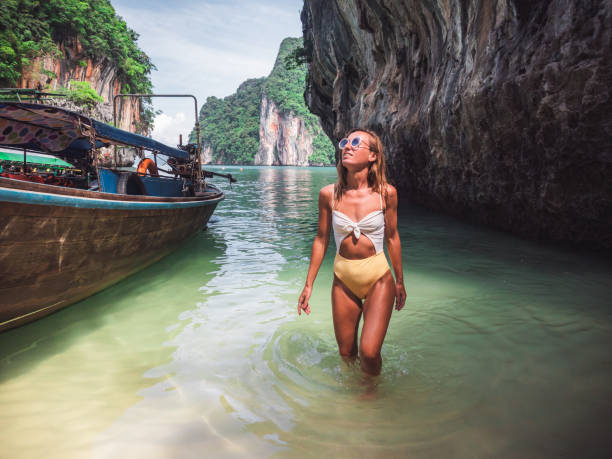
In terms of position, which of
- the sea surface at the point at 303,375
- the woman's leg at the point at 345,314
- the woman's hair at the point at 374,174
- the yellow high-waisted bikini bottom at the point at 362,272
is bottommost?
the sea surface at the point at 303,375

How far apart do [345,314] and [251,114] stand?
457 feet

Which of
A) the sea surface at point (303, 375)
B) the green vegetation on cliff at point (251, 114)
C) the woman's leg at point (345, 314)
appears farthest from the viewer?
the green vegetation on cliff at point (251, 114)

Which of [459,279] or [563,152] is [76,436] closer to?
[459,279]

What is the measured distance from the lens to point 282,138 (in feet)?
367

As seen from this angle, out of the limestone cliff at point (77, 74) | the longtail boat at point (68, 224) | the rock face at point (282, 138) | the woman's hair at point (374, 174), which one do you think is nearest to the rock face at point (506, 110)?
the woman's hair at point (374, 174)

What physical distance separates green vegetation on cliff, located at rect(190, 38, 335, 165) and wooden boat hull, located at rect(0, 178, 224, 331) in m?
100

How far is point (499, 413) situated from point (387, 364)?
34.1 inches

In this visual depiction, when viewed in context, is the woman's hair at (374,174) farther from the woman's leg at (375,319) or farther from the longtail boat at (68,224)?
→ the longtail boat at (68,224)

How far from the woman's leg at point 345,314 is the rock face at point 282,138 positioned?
111 metres

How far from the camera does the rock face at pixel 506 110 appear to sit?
5.26 meters

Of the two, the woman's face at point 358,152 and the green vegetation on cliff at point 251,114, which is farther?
the green vegetation on cliff at point 251,114

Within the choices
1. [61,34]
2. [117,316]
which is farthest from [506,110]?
[61,34]

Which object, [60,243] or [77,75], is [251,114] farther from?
[60,243]

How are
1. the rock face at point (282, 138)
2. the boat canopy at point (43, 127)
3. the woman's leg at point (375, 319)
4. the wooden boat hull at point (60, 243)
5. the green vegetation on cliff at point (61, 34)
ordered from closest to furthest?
the woman's leg at point (375, 319)
the wooden boat hull at point (60, 243)
the boat canopy at point (43, 127)
the green vegetation on cliff at point (61, 34)
the rock face at point (282, 138)
